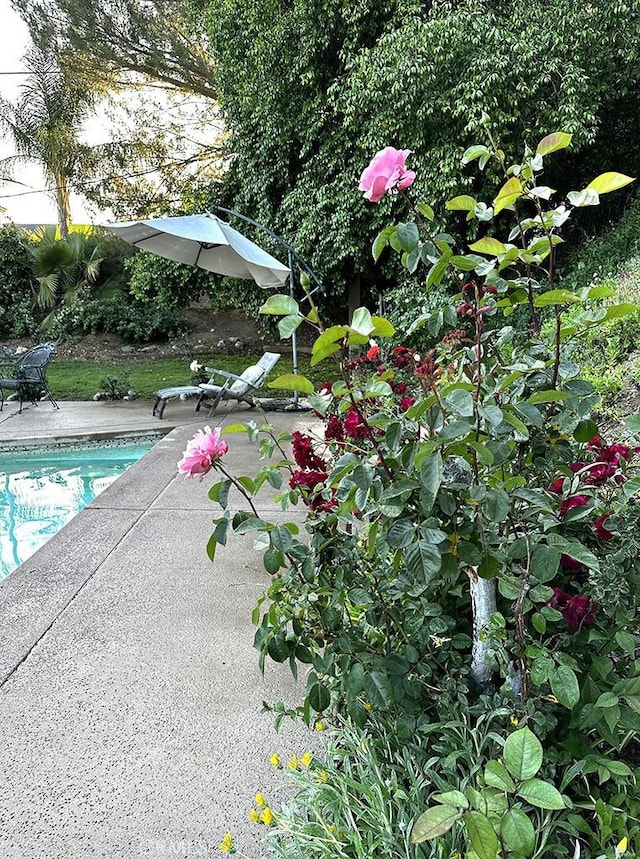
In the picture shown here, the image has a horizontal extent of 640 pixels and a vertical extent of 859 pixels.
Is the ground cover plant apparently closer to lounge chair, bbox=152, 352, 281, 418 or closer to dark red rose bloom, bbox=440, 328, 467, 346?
dark red rose bloom, bbox=440, 328, 467, 346

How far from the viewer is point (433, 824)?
0.73 m

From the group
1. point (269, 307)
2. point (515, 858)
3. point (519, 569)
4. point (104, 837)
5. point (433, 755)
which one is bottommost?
point (104, 837)

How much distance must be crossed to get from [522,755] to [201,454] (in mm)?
700

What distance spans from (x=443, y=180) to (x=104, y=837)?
7262 millimetres

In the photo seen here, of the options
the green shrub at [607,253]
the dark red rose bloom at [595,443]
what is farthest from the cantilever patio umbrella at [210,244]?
the dark red rose bloom at [595,443]

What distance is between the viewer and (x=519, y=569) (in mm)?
1042

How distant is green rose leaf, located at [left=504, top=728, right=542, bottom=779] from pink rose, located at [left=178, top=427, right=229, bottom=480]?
66cm

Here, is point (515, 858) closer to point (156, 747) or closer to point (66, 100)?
point (156, 747)

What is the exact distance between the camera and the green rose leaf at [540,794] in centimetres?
71

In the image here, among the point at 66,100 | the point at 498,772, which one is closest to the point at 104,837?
the point at 498,772

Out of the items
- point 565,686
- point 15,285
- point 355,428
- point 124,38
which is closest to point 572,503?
point 565,686

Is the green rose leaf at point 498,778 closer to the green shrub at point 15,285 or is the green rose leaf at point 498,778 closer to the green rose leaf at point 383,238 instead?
the green rose leaf at point 383,238

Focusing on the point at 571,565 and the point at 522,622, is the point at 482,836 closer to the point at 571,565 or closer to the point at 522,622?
the point at 522,622

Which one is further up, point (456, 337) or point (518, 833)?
point (456, 337)
